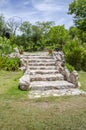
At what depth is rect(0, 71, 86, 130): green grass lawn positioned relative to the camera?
16.1 feet

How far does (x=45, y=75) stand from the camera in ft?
34.7

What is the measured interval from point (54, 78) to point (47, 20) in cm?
1309

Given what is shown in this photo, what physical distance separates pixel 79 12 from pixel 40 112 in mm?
21271

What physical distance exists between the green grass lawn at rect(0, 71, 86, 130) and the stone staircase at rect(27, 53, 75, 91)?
1226 millimetres

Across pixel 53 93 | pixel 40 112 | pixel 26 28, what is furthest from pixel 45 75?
pixel 26 28

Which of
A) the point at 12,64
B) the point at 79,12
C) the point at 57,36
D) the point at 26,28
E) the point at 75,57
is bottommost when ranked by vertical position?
the point at 12,64

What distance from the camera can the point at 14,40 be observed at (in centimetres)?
2077

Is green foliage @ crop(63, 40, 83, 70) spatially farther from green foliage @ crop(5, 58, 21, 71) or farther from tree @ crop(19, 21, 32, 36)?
tree @ crop(19, 21, 32, 36)

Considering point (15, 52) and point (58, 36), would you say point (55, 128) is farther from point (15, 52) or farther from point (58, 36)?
point (58, 36)

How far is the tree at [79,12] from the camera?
81.4 feet

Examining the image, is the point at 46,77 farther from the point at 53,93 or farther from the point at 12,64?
the point at 12,64

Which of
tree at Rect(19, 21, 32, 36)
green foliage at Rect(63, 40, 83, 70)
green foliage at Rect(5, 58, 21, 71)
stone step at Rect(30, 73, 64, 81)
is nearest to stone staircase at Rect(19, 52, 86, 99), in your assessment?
stone step at Rect(30, 73, 64, 81)

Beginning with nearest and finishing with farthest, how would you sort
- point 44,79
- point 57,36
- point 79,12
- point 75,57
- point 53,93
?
point 53,93 < point 44,79 < point 75,57 < point 57,36 < point 79,12

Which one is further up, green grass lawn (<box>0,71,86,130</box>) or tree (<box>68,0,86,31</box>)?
tree (<box>68,0,86,31</box>)
